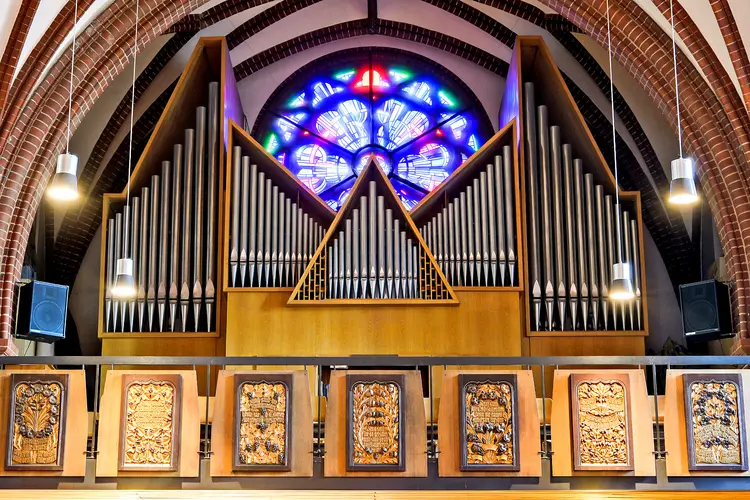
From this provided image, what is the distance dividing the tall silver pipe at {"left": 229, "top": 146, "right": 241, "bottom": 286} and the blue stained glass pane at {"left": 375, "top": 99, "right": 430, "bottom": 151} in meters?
2.74

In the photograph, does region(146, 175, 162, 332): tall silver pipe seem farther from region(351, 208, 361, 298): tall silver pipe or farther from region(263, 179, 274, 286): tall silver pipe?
region(351, 208, 361, 298): tall silver pipe

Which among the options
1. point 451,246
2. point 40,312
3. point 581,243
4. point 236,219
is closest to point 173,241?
point 236,219

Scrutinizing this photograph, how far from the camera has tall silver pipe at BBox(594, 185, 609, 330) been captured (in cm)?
1287

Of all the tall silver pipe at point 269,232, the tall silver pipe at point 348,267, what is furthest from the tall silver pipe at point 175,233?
the tall silver pipe at point 348,267

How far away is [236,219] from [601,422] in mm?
5410

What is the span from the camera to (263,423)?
9.30m

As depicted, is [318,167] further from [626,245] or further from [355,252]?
[626,245]

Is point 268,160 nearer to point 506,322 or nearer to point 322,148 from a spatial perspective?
point 322,148

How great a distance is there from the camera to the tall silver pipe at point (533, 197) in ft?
42.5

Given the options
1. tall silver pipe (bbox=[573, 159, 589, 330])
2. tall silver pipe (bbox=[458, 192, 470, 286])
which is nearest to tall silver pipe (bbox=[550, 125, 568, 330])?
tall silver pipe (bbox=[573, 159, 589, 330])

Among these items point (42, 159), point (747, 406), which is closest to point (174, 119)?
point (42, 159)

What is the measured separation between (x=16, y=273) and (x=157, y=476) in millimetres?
3745

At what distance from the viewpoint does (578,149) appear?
1359 cm

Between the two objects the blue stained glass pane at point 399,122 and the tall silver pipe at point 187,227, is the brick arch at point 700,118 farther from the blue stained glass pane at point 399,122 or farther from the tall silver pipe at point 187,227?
the tall silver pipe at point 187,227
